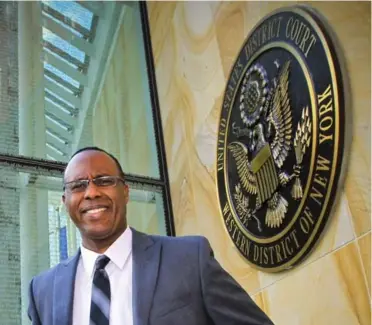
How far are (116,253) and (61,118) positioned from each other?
281 cm

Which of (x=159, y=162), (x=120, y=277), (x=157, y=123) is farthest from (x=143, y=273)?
(x=157, y=123)

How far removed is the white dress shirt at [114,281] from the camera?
139 centimetres

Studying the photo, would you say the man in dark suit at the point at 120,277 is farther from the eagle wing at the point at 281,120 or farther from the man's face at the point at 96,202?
the eagle wing at the point at 281,120

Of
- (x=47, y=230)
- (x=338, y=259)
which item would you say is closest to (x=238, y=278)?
(x=338, y=259)

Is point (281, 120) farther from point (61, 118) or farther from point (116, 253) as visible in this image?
point (61, 118)

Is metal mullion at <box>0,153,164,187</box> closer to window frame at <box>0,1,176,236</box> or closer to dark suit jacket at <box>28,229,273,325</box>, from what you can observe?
window frame at <box>0,1,176,236</box>

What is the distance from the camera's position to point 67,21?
181 inches

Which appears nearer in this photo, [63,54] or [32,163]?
[32,163]

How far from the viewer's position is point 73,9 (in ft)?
15.3

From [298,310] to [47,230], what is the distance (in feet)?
6.15

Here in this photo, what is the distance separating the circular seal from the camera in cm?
228

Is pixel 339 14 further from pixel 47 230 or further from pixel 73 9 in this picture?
pixel 73 9

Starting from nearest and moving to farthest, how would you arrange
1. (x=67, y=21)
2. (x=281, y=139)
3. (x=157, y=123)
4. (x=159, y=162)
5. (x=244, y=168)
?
(x=281, y=139) < (x=244, y=168) < (x=159, y=162) < (x=157, y=123) < (x=67, y=21)

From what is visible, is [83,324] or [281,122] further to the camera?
[281,122]
